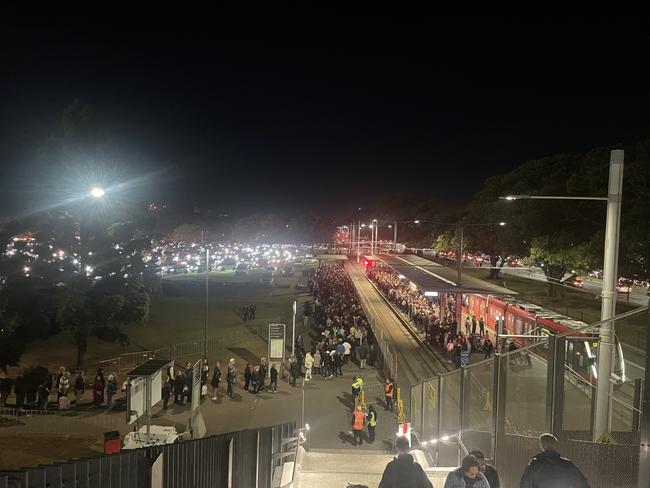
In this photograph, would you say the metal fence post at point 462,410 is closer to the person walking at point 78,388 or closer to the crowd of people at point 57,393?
the crowd of people at point 57,393

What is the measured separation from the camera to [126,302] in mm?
20641

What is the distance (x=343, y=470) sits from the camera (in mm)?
9117

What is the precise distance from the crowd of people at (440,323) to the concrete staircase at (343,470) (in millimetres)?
9127

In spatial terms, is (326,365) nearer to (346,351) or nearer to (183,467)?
(346,351)

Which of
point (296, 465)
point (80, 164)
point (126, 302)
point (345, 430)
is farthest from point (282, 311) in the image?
point (296, 465)

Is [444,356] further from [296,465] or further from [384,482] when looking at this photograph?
[384,482]

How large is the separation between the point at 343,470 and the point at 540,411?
3.38 metres

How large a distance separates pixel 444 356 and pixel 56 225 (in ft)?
51.7

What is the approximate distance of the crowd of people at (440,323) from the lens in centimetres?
2006

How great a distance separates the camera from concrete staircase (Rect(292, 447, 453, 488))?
26.0 ft

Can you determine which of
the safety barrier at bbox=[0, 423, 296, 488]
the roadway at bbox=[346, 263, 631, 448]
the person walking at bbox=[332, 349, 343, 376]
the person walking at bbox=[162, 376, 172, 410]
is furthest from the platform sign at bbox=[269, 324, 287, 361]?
the safety barrier at bbox=[0, 423, 296, 488]

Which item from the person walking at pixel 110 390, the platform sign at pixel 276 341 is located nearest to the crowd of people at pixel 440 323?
the platform sign at pixel 276 341

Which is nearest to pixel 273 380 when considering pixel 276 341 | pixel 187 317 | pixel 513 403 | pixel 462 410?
pixel 276 341

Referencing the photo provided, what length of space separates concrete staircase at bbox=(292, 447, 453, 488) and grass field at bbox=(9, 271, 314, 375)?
14.5m
